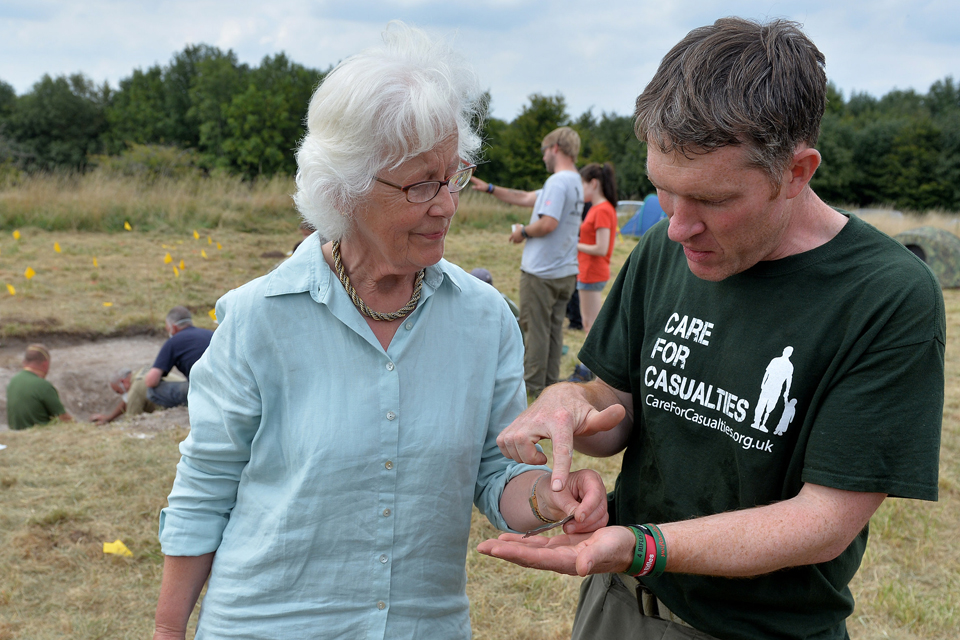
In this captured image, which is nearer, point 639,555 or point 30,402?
point 639,555

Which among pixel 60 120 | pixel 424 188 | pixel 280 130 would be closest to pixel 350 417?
pixel 424 188

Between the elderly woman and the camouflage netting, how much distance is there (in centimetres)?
1420

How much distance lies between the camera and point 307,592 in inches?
62.1

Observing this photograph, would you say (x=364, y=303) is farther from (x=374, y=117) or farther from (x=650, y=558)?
(x=650, y=558)

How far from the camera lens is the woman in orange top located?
6621 mm

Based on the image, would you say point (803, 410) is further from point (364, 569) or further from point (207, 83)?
point (207, 83)

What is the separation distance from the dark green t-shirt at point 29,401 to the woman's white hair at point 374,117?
19.8ft

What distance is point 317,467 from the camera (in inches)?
61.1

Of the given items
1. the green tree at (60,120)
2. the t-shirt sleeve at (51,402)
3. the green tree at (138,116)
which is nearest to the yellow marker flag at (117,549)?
the t-shirt sleeve at (51,402)

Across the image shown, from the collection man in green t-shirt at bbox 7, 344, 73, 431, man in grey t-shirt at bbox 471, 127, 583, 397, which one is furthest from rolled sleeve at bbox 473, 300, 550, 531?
man in green t-shirt at bbox 7, 344, 73, 431

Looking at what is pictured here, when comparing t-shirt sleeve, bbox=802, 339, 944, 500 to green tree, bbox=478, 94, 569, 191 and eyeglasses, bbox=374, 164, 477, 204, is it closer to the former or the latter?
eyeglasses, bbox=374, 164, 477, 204

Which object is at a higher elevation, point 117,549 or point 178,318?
point 178,318

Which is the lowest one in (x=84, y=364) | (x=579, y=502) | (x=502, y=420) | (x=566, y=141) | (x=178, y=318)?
(x=84, y=364)

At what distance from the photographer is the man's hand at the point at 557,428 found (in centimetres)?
150
